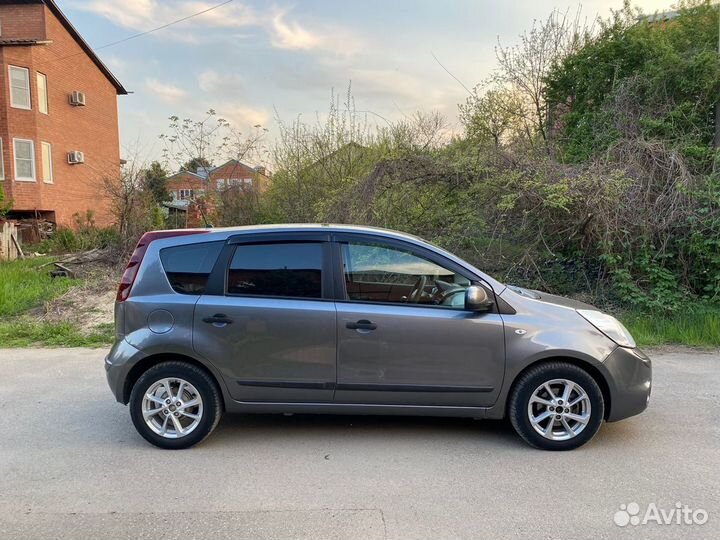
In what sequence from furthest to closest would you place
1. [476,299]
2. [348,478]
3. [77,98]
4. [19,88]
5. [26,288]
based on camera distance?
[77,98] < [19,88] < [26,288] < [476,299] < [348,478]

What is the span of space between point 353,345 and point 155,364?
1.60 meters

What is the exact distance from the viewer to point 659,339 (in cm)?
712

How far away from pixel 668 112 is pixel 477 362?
801 cm

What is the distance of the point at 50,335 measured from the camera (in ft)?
25.7

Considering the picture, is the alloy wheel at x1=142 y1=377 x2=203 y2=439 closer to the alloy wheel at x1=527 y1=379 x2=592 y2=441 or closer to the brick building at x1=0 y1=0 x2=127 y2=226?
the alloy wheel at x1=527 y1=379 x2=592 y2=441

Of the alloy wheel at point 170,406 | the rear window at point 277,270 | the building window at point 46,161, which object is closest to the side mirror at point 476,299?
the rear window at point 277,270

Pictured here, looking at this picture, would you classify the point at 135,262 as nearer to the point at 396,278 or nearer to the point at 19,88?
the point at 396,278

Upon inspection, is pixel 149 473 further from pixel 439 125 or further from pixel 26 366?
pixel 439 125

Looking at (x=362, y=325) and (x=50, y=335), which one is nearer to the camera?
(x=362, y=325)

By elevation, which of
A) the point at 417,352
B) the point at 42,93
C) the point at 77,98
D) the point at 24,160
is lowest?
the point at 417,352

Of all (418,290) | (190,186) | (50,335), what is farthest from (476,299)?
(190,186)

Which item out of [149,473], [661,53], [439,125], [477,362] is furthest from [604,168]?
[149,473]

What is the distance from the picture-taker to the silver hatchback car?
3.91 metres

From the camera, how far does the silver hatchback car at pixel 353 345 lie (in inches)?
154
